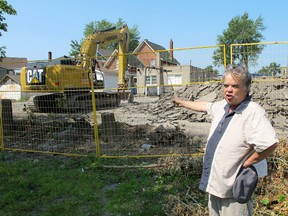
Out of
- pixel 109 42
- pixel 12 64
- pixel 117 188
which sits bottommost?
pixel 117 188

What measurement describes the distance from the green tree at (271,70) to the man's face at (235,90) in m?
4.85

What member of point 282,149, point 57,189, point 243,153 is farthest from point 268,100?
point 243,153

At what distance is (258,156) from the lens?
2246 millimetres

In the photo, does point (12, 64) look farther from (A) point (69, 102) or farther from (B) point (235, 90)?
(B) point (235, 90)

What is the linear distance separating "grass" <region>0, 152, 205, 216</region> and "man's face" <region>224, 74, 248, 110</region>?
215 centimetres

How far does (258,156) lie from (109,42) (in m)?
14.9

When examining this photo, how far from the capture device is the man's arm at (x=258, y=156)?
2.18m

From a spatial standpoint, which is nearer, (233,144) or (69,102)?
(233,144)

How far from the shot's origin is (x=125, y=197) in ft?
14.9

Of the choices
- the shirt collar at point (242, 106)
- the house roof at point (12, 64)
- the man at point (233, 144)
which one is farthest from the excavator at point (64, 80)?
the shirt collar at point (242, 106)

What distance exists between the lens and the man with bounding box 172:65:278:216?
224 centimetres

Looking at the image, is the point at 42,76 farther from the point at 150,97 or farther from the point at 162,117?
the point at 150,97

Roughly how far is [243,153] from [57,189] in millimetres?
3591

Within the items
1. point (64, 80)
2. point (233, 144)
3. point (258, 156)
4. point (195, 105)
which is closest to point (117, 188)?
point (195, 105)
